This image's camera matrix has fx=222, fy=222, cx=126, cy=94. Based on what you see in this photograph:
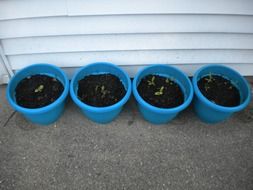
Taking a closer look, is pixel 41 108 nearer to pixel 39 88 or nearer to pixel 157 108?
pixel 39 88

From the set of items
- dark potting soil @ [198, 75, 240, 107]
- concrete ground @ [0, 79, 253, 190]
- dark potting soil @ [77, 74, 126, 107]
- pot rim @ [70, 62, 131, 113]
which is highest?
pot rim @ [70, 62, 131, 113]

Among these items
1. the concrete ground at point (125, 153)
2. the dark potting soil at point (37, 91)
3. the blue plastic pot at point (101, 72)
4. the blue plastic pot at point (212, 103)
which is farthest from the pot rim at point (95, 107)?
the blue plastic pot at point (212, 103)

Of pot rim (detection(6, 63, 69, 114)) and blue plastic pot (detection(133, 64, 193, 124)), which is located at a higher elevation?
pot rim (detection(6, 63, 69, 114))

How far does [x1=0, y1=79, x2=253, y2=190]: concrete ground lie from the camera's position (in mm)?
1706

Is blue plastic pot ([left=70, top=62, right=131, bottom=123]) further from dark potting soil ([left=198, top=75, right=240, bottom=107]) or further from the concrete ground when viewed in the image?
dark potting soil ([left=198, top=75, right=240, bottom=107])

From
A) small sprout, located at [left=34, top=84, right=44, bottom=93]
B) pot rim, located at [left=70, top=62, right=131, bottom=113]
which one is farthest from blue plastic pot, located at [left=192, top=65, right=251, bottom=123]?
small sprout, located at [left=34, top=84, right=44, bottom=93]

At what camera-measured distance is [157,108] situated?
5.57 feet

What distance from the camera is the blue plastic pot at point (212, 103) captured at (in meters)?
1.77

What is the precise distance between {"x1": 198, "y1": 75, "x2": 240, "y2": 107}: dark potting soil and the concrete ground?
0.81 ft

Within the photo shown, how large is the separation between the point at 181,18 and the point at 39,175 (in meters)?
1.62

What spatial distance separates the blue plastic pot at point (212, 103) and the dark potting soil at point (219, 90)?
4cm

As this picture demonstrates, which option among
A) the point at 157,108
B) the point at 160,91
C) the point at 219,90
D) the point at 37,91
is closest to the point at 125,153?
the point at 157,108

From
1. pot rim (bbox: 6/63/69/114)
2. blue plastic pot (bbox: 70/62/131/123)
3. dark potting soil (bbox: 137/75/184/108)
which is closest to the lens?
pot rim (bbox: 6/63/69/114)

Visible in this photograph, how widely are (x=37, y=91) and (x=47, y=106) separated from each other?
0.29 metres
